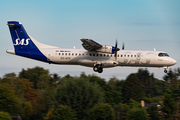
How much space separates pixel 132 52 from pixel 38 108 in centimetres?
2853

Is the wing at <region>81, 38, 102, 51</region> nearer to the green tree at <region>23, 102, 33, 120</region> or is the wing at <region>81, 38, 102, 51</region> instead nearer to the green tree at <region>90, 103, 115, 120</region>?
the green tree at <region>90, 103, 115, 120</region>

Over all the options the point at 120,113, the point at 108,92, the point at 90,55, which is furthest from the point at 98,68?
the point at 108,92

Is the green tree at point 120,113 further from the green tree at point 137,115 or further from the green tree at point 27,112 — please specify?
the green tree at point 27,112

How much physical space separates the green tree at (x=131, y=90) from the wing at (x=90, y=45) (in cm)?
5410

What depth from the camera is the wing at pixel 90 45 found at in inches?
1057

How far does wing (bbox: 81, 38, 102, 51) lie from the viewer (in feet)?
88.1

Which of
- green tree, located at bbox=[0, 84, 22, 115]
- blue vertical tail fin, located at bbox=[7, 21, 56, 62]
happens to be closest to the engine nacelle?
blue vertical tail fin, located at bbox=[7, 21, 56, 62]

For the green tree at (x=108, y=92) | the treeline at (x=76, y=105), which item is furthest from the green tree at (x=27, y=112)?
the green tree at (x=108, y=92)

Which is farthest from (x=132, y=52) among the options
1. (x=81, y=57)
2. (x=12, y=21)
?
(x=12, y=21)

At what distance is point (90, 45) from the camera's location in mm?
27703

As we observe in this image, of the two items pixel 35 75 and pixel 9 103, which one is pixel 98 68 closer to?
pixel 9 103

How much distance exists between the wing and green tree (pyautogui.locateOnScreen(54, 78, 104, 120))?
16062 mm

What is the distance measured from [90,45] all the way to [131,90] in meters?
Answer: 55.5

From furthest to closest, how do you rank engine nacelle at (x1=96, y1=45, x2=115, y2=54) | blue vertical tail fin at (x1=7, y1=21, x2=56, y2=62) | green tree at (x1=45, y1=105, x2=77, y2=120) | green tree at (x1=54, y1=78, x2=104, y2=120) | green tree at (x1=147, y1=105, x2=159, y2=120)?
green tree at (x1=147, y1=105, x2=159, y2=120), green tree at (x1=54, y1=78, x2=104, y2=120), green tree at (x1=45, y1=105, x2=77, y2=120), blue vertical tail fin at (x1=7, y1=21, x2=56, y2=62), engine nacelle at (x1=96, y1=45, x2=115, y2=54)
